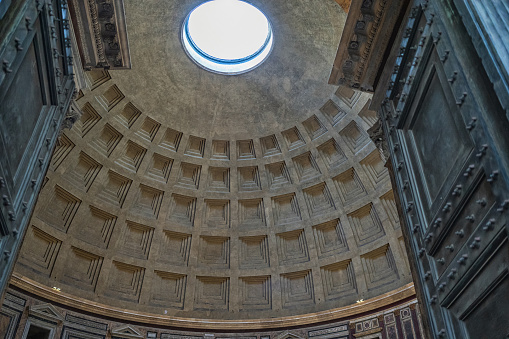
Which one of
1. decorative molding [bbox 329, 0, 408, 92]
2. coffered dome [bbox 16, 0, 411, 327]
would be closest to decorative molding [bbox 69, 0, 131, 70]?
decorative molding [bbox 329, 0, 408, 92]

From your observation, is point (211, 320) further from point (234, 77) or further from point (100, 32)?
point (100, 32)

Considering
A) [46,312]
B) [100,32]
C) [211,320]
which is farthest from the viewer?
[211,320]

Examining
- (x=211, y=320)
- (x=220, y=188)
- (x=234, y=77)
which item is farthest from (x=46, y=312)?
(x=234, y=77)

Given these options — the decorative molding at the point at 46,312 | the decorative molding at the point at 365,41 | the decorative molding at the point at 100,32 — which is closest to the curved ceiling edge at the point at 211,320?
the decorative molding at the point at 46,312

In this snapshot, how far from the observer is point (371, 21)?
28.9ft

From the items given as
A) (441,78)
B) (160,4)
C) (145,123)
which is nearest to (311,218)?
(145,123)

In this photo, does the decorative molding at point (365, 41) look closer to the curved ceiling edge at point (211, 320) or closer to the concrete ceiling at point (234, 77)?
the concrete ceiling at point (234, 77)

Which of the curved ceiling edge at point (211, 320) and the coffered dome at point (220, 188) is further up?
the coffered dome at point (220, 188)

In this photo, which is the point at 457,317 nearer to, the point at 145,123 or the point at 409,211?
the point at 409,211

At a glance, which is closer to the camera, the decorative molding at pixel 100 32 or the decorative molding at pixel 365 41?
the decorative molding at pixel 365 41

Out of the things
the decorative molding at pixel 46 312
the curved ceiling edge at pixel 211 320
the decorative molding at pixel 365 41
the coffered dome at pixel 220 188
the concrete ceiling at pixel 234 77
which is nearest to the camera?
the decorative molding at pixel 365 41

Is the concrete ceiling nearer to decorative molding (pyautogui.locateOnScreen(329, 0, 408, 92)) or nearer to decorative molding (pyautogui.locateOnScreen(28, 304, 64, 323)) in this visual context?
decorative molding (pyautogui.locateOnScreen(329, 0, 408, 92))

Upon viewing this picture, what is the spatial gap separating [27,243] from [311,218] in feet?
35.8

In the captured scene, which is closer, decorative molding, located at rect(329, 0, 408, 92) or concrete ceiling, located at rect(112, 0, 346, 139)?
decorative molding, located at rect(329, 0, 408, 92)
